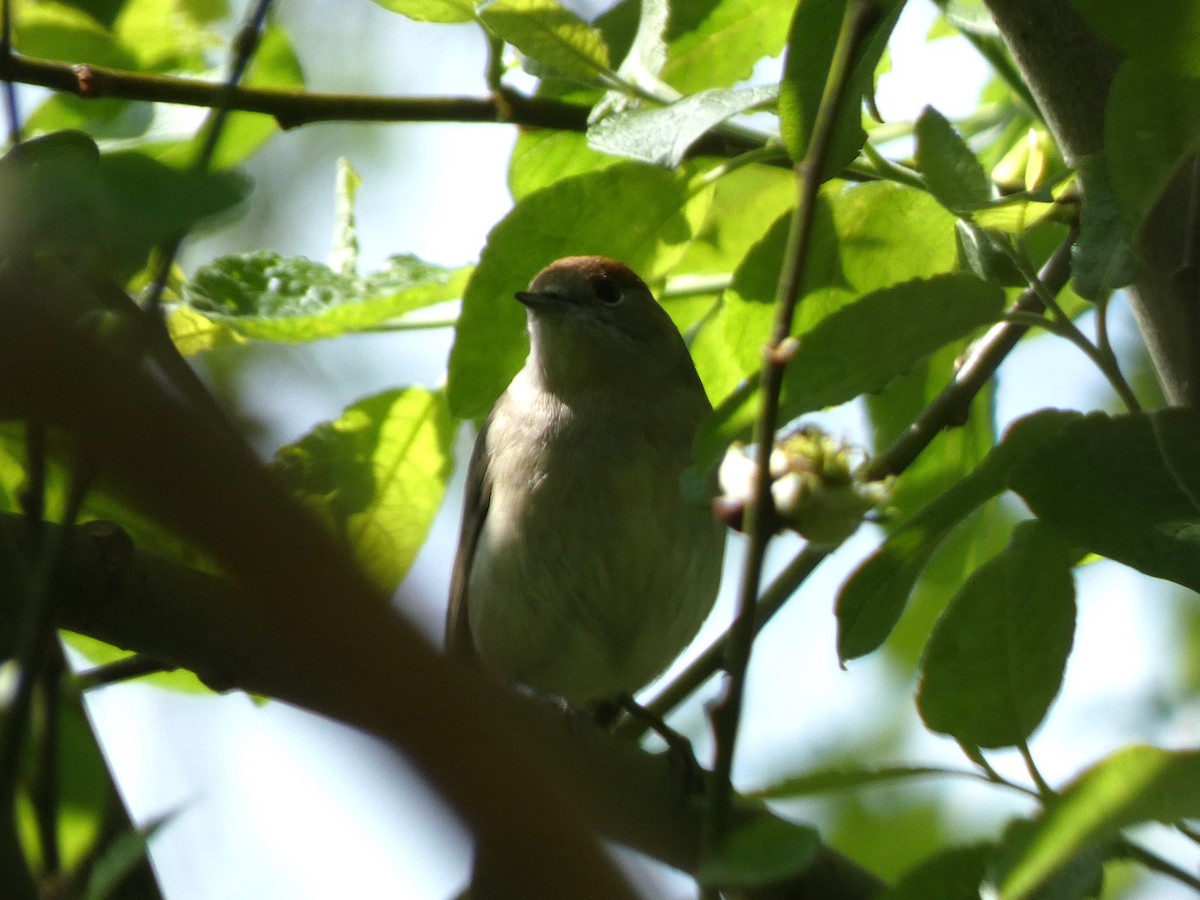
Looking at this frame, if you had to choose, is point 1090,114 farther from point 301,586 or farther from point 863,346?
point 301,586

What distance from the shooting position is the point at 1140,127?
1850 millimetres

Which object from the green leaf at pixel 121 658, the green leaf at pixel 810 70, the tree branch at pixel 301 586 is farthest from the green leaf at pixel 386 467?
the tree branch at pixel 301 586

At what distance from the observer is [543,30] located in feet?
8.14

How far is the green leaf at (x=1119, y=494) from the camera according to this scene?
1.78m

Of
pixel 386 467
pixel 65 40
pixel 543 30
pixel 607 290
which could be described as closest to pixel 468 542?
pixel 607 290

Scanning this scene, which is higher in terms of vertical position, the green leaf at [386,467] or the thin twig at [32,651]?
the thin twig at [32,651]

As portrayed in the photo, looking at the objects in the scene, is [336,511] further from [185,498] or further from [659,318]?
[659,318]

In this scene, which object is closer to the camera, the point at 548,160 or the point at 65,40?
the point at 548,160

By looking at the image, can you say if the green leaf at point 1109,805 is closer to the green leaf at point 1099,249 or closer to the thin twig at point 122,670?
the green leaf at point 1099,249

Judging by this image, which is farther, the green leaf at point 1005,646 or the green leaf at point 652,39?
the green leaf at point 652,39

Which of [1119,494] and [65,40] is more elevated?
[1119,494]

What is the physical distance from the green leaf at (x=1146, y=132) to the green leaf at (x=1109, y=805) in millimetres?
796

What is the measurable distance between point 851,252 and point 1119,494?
96 cm

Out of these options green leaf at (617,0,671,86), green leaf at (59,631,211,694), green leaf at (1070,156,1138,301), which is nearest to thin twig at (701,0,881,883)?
green leaf at (1070,156,1138,301)
